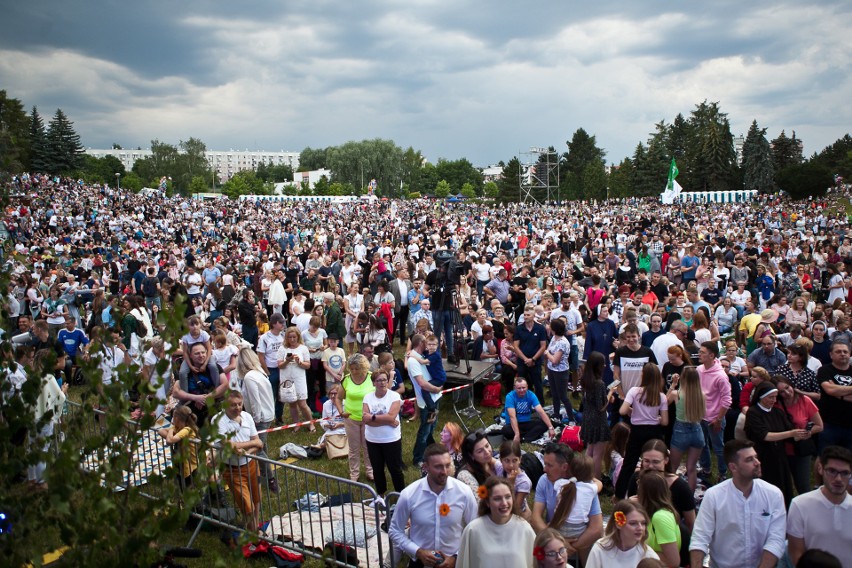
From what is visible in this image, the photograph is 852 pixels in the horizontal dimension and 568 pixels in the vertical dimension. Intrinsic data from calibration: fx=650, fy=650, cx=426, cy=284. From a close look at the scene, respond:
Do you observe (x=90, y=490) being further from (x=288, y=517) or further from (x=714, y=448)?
(x=714, y=448)

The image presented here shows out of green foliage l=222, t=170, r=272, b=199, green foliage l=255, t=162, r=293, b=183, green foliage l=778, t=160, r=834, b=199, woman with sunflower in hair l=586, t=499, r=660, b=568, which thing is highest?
green foliage l=255, t=162, r=293, b=183

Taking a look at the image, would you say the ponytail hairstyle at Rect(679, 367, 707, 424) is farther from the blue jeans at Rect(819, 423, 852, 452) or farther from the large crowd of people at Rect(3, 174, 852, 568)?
the blue jeans at Rect(819, 423, 852, 452)

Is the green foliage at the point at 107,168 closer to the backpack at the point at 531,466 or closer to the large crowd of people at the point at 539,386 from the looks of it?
the large crowd of people at the point at 539,386

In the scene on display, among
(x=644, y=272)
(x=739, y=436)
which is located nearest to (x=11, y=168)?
(x=739, y=436)

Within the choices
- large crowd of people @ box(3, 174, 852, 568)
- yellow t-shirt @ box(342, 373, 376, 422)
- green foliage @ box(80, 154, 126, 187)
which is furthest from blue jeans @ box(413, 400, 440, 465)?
green foliage @ box(80, 154, 126, 187)

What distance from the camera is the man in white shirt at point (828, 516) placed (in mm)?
4059

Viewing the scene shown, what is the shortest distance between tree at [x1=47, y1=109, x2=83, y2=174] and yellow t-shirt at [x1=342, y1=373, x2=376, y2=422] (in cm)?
7419

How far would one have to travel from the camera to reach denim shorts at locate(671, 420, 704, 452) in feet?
21.1

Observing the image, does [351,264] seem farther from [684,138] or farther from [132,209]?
[684,138]

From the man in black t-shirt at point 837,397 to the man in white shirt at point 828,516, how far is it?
2.44 metres

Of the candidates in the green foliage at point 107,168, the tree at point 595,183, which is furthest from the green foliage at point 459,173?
the green foliage at point 107,168

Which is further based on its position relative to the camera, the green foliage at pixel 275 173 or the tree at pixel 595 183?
the green foliage at pixel 275 173

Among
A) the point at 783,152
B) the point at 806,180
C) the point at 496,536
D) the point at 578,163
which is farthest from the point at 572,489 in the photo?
the point at 578,163

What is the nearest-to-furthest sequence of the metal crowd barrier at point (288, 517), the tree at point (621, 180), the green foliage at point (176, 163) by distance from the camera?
the metal crowd barrier at point (288, 517) → the tree at point (621, 180) → the green foliage at point (176, 163)
